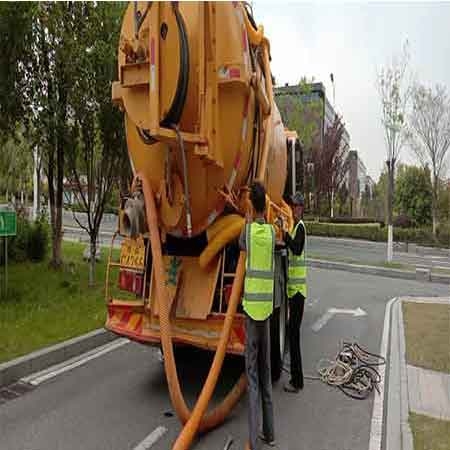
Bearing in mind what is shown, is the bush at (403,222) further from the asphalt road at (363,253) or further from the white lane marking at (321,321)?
the white lane marking at (321,321)

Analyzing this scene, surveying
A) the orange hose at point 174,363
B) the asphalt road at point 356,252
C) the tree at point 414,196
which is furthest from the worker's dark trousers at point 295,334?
the tree at point 414,196

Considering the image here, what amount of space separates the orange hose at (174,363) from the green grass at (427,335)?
9.39ft

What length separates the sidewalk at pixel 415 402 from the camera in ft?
12.7

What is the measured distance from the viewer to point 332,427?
13.6 ft

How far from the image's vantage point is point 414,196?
3134cm

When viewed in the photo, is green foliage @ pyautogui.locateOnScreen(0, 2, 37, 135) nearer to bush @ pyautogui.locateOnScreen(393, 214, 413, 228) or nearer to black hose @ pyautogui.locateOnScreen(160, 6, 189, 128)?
black hose @ pyautogui.locateOnScreen(160, 6, 189, 128)

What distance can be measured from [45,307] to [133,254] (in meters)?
3.08

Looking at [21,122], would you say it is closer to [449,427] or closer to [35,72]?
[35,72]

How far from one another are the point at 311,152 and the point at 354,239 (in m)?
5.64

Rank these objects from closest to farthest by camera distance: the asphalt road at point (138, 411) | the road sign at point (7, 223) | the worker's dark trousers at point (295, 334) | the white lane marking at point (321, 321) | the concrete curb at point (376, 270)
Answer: the asphalt road at point (138, 411) → the worker's dark trousers at point (295, 334) → the road sign at point (7, 223) → the white lane marking at point (321, 321) → the concrete curb at point (376, 270)

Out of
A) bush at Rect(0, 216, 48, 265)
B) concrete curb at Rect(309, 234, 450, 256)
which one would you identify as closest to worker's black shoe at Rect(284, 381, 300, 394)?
bush at Rect(0, 216, 48, 265)

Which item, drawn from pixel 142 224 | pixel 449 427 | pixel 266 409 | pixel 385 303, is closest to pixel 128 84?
pixel 142 224

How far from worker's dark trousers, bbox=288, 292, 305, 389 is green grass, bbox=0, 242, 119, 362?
9.28 ft

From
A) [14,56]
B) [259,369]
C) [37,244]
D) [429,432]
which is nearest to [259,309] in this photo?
[259,369]
